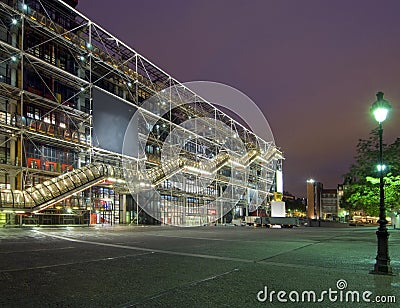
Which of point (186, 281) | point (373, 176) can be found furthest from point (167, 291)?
point (373, 176)

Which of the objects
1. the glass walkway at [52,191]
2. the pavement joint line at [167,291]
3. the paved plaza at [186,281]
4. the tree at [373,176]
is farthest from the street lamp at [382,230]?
the glass walkway at [52,191]

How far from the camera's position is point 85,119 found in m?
35.9

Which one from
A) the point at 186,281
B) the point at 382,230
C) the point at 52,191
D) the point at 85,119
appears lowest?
the point at 186,281

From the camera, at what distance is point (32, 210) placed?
25188 millimetres

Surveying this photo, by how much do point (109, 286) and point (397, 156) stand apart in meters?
23.2

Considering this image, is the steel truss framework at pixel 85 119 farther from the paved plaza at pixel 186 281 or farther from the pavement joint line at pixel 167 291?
the pavement joint line at pixel 167 291

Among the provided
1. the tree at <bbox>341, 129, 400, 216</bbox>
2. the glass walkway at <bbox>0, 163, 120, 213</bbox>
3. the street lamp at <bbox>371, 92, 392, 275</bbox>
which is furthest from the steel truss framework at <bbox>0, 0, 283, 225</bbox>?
the street lamp at <bbox>371, 92, 392, 275</bbox>

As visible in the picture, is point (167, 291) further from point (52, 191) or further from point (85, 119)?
point (85, 119)

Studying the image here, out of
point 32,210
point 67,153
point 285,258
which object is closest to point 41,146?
point 67,153

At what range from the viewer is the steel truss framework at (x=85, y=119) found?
2883 cm

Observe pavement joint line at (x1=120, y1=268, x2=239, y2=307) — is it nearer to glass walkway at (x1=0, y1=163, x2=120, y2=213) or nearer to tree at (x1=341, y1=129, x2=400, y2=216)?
tree at (x1=341, y1=129, x2=400, y2=216)

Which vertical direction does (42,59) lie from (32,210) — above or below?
above

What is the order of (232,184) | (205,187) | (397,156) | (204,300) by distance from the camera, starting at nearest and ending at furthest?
(204,300), (397,156), (205,187), (232,184)

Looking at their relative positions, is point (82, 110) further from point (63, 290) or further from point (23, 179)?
point (63, 290)
